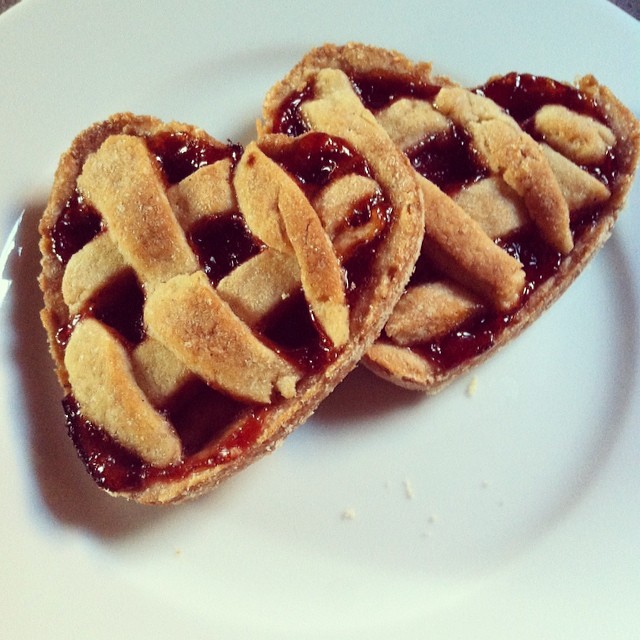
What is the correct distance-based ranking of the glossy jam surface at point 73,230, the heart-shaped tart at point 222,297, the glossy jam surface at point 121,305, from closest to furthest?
the heart-shaped tart at point 222,297
the glossy jam surface at point 121,305
the glossy jam surface at point 73,230

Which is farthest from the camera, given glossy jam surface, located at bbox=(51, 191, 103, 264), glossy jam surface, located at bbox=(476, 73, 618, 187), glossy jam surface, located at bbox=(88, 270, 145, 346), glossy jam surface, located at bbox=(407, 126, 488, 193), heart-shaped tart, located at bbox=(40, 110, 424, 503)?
glossy jam surface, located at bbox=(476, 73, 618, 187)

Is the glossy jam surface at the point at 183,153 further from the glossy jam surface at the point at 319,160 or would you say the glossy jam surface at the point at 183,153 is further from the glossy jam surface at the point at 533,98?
the glossy jam surface at the point at 533,98

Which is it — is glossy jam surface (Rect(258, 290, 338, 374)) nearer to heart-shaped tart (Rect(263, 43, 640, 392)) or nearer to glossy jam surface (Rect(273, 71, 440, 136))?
heart-shaped tart (Rect(263, 43, 640, 392))

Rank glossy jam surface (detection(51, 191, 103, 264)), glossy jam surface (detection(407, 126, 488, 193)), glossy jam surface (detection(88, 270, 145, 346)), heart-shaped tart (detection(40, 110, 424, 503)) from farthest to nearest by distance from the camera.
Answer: glossy jam surface (detection(407, 126, 488, 193)) < glossy jam surface (detection(51, 191, 103, 264)) < glossy jam surface (detection(88, 270, 145, 346)) < heart-shaped tart (detection(40, 110, 424, 503))

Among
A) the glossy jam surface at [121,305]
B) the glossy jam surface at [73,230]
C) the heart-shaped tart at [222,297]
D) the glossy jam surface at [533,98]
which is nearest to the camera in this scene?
the heart-shaped tart at [222,297]

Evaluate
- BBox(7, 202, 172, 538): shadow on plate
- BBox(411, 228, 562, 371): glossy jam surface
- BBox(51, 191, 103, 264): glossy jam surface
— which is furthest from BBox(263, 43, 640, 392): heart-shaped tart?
BBox(7, 202, 172, 538): shadow on plate

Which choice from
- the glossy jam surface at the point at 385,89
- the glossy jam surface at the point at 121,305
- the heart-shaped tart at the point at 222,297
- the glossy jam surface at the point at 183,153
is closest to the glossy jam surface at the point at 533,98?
the glossy jam surface at the point at 385,89

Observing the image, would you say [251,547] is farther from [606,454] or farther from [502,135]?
[502,135]
